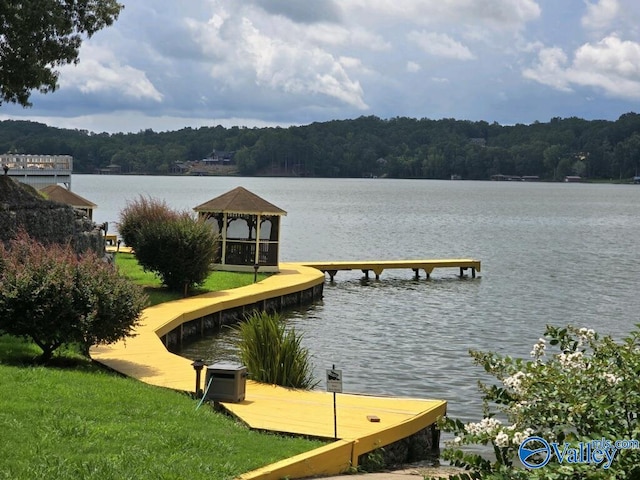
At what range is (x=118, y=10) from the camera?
80.9 feet

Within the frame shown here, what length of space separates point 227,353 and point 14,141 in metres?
162

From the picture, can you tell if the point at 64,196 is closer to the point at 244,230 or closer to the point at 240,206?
the point at 244,230

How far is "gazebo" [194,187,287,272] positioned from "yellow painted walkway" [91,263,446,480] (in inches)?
514

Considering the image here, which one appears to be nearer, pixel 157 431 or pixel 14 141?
pixel 157 431

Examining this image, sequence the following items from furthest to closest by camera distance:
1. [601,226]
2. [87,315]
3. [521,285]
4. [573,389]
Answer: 1. [601,226]
2. [521,285]
3. [87,315]
4. [573,389]

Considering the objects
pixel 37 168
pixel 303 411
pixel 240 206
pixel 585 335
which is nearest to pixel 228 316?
pixel 240 206

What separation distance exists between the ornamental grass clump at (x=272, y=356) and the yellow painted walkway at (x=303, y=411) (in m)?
0.36

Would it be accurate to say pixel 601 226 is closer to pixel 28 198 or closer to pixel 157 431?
pixel 28 198

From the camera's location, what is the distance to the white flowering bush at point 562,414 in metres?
5.48

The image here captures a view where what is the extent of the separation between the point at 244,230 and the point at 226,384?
63.7 ft

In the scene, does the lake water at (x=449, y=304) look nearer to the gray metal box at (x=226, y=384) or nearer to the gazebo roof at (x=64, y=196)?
the gray metal box at (x=226, y=384)

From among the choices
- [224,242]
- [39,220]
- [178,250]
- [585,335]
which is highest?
[39,220]

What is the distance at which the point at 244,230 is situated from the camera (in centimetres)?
3139

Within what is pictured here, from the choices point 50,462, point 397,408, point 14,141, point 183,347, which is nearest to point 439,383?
point 397,408
